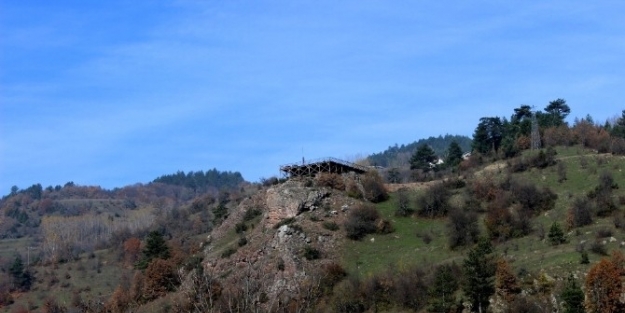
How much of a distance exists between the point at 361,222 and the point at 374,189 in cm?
808

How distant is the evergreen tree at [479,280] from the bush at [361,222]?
15802 millimetres

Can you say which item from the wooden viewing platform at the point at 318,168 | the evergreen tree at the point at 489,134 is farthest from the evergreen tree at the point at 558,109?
the wooden viewing platform at the point at 318,168

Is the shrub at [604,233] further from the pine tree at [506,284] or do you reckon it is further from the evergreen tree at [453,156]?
the evergreen tree at [453,156]

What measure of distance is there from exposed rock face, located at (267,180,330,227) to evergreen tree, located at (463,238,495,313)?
20.8 m

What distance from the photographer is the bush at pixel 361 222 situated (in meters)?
71.8

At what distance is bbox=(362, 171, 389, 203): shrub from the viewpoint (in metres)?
79.4

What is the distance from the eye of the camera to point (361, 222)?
237 ft

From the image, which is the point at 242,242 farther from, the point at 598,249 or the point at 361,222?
the point at 598,249

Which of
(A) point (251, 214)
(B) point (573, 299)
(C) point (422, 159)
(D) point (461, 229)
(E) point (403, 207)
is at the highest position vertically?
(C) point (422, 159)

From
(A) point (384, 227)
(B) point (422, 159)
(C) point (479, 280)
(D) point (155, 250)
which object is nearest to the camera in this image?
(C) point (479, 280)

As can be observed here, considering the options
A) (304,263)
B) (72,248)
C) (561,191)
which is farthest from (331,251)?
(72,248)

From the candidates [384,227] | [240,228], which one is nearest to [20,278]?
[240,228]

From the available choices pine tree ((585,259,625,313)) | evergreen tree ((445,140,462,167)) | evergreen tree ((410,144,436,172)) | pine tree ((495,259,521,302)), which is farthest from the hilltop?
evergreen tree ((410,144,436,172))

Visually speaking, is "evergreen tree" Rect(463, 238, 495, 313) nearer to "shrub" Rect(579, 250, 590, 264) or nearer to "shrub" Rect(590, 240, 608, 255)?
"shrub" Rect(579, 250, 590, 264)
